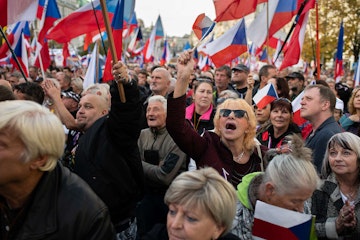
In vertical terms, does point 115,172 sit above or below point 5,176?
below

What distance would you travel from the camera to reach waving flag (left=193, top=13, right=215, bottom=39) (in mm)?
4517

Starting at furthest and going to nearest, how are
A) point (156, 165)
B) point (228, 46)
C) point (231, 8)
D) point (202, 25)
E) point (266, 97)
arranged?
point (228, 46), point (231, 8), point (266, 97), point (202, 25), point (156, 165)

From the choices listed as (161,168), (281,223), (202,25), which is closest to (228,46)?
(202,25)

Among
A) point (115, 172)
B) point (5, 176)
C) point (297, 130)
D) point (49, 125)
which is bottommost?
point (297, 130)

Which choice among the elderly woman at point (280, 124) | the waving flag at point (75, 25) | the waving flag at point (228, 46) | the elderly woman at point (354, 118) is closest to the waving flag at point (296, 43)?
the waving flag at point (228, 46)

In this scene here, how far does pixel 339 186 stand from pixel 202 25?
2172 mm

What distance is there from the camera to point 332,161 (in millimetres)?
3268

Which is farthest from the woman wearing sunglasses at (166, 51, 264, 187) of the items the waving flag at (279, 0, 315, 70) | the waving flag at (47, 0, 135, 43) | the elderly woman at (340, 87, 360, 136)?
the waving flag at (279, 0, 315, 70)

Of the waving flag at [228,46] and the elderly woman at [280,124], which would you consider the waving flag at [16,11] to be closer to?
the elderly woman at [280,124]

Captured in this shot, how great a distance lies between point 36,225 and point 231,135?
206 cm

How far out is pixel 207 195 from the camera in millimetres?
2141

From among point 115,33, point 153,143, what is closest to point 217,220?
point 153,143

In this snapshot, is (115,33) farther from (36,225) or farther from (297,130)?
(36,225)

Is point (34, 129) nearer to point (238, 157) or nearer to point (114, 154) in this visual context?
point (114, 154)
